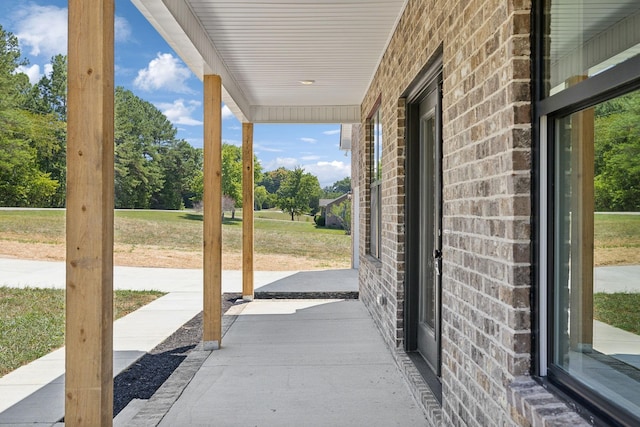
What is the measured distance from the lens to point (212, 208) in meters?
5.25

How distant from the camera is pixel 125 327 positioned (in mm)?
6754

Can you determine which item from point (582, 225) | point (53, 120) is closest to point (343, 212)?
point (53, 120)

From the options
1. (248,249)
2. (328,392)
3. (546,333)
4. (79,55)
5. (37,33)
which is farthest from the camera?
(37,33)

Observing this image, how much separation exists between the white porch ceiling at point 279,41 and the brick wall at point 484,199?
98 centimetres

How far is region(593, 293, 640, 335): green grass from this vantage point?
59.6 inches

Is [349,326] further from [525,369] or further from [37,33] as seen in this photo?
[37,33]

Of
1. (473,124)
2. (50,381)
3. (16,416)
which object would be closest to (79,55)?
(473,124)

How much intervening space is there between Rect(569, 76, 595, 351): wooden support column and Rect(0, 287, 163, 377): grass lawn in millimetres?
5198

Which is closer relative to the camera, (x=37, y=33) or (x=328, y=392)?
(x=328, y=392)

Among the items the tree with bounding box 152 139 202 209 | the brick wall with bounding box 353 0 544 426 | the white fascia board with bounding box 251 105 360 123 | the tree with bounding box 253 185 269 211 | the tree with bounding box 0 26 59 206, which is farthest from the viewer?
the tree with bounding box 253 185 269 211

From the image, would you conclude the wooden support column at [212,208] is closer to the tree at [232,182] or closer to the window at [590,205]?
the window at [590,205]

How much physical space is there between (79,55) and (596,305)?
92.2 inches

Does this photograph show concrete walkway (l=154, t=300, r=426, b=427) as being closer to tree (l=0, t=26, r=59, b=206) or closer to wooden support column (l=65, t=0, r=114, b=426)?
wooden support column (l=65, t=0, r=114, b=426)

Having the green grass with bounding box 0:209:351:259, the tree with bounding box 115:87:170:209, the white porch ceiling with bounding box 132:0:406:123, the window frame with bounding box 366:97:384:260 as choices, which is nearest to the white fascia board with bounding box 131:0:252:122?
the white porch ceiling with bounding box 132:0:406:123
